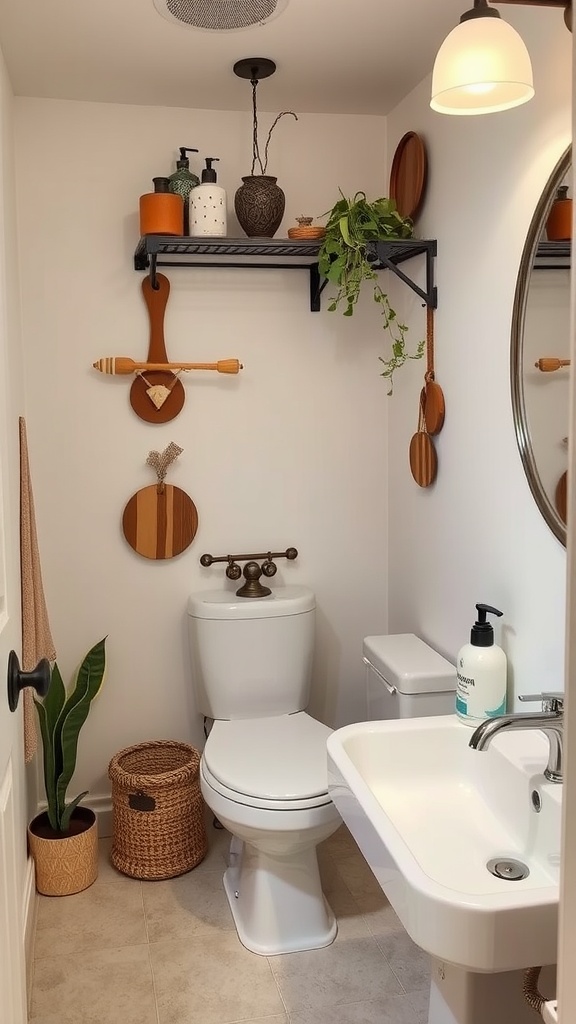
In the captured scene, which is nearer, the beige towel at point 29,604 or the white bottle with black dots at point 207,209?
the beige towel at point 29,604

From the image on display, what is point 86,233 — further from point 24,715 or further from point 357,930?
point 357,930

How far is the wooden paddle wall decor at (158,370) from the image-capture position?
106 inches

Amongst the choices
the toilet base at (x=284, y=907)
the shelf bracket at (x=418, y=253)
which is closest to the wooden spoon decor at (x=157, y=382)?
the shelf bracket at (x=418, y=253)

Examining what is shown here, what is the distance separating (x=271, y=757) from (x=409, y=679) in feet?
1.34

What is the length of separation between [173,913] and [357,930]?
0.49 m

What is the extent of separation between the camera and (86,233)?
8.73 feet

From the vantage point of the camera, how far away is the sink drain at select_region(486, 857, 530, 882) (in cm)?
154

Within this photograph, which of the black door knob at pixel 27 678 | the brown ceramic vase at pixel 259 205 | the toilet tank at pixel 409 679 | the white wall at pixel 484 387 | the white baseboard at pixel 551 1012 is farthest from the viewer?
the brown ceramic vase at pixel 259 205

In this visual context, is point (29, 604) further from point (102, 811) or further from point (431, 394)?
point (431, 394)

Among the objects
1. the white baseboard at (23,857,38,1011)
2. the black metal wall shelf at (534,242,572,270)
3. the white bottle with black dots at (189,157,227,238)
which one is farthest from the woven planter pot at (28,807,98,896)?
the black metal wall shelf at (534,242,572,270)

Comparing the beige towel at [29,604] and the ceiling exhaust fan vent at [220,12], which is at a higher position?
the ceiling exhaust fan vent at [220,12]

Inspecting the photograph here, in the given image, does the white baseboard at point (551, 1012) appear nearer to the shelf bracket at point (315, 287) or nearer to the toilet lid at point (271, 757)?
the toilet lid at point (271, 757)

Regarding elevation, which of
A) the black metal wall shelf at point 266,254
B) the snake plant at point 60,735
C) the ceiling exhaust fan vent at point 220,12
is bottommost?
Answer: the snake plant at point 60,735

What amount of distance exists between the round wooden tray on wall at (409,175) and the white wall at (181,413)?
0.21 metres
